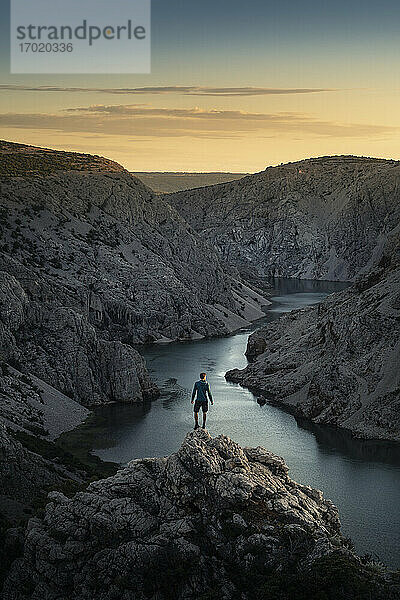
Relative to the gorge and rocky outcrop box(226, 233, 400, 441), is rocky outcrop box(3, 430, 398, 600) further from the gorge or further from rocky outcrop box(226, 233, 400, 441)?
rocky outcrop box(226, 233, 400, 441)

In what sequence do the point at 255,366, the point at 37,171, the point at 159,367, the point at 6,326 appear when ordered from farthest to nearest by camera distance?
the point at 37,171
the point at 159,367
the point at 255,366
the point at 6,326

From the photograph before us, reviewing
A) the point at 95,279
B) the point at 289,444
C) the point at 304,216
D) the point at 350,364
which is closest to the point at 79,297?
the point at 95,279

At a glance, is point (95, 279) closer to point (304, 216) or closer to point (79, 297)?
point (79, 297)

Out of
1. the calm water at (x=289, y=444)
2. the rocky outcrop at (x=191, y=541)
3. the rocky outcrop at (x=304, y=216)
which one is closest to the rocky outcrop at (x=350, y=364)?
the calm water at (x=289, y=444)

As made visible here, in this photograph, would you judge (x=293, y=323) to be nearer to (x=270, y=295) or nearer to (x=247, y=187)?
(x=270, y=295)

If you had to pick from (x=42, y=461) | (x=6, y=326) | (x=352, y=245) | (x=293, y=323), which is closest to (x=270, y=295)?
Result: (x=352, y=245)

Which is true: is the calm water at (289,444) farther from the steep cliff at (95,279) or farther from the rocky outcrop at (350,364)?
the steep cliff at (95,279)
